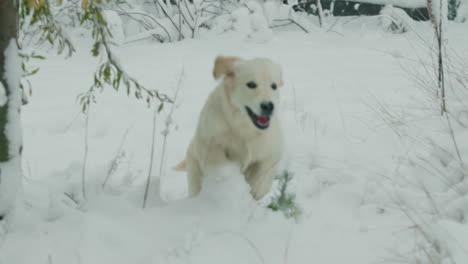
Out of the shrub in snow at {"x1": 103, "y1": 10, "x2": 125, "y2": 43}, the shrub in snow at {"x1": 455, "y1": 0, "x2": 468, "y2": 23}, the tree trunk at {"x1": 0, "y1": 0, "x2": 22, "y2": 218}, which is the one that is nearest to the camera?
the tree trunk at {"x1": 0, "y1": 0, "x2": 22, "y2": 218}

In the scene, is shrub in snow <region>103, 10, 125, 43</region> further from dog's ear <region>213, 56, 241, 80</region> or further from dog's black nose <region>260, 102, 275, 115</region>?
dog's black nose <region>260, 102, 275, 115</region>

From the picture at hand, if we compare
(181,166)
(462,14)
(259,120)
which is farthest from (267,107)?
(462,14)

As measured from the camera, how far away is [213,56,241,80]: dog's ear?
8.52 ft

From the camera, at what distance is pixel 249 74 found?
248 cm

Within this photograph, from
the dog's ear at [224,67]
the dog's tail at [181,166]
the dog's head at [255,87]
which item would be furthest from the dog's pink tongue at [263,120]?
the dog's tail at [181,166]

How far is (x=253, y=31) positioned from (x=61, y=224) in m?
5.05

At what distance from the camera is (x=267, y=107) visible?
7.80ft

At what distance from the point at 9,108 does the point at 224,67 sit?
1231 mm

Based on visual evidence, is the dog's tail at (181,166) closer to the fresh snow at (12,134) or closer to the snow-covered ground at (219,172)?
the snow-covered ground at (219,172)

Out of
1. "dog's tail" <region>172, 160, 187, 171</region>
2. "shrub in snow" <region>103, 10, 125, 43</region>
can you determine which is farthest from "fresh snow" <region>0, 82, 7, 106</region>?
"shrub in snow" <region>103, 10, 125, 43</region>

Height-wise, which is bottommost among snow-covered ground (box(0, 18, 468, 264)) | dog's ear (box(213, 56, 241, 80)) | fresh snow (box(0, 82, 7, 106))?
snow-covered ground (box(0, 18, 468, 264))

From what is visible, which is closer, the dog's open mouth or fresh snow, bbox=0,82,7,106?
fresh snow, bbox=0,82,7,106

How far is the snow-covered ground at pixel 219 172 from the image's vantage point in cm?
176

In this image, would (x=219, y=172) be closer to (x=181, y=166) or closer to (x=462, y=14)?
(x=181, y=166)
